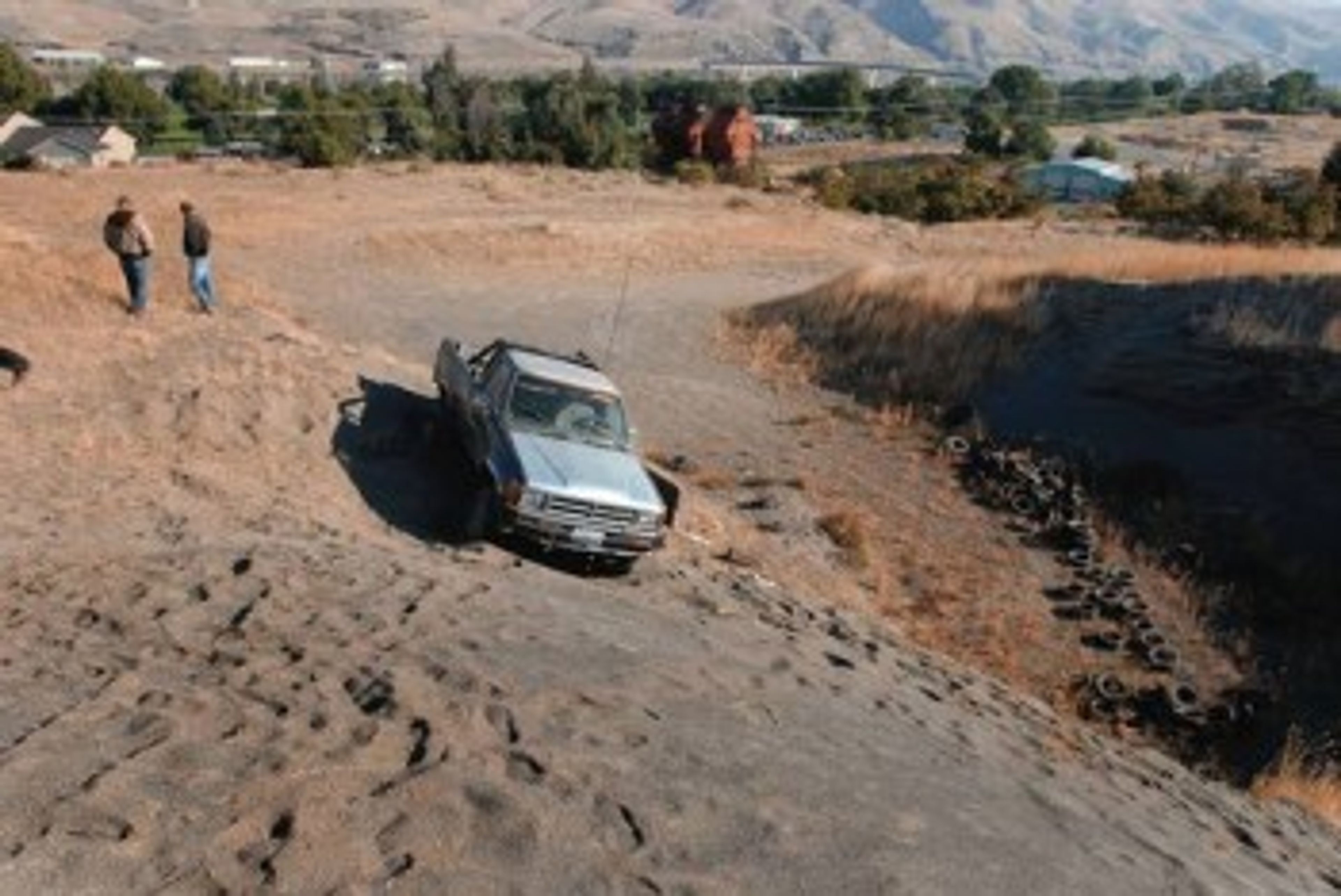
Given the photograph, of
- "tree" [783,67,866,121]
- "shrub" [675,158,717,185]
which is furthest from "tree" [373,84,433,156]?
"tree" [783,67,866,121]

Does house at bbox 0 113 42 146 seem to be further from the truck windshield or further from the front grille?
the front grille

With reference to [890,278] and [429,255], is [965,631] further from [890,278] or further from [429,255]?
[429,255]

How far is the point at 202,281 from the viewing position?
20484 millimetres

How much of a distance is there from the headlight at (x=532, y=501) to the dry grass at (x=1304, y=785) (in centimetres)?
696

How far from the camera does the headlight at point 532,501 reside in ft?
46.6

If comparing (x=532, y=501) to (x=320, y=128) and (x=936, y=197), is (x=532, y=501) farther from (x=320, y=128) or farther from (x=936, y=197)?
(x=320, y=128)

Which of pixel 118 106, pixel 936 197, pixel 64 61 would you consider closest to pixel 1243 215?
pixel 936 197

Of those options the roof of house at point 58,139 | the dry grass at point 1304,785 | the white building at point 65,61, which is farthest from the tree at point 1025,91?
the dry grass at point 1304,785

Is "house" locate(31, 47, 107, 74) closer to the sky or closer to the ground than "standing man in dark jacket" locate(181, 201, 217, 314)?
closer to the ground

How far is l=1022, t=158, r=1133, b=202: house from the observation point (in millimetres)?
84500

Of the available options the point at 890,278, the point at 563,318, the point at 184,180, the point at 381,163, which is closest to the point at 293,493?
the point at 563,318

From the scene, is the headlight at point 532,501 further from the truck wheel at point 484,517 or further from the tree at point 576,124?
the tree at point 576,124

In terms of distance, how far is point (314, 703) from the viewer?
9.21 m

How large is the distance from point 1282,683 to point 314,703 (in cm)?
1133
